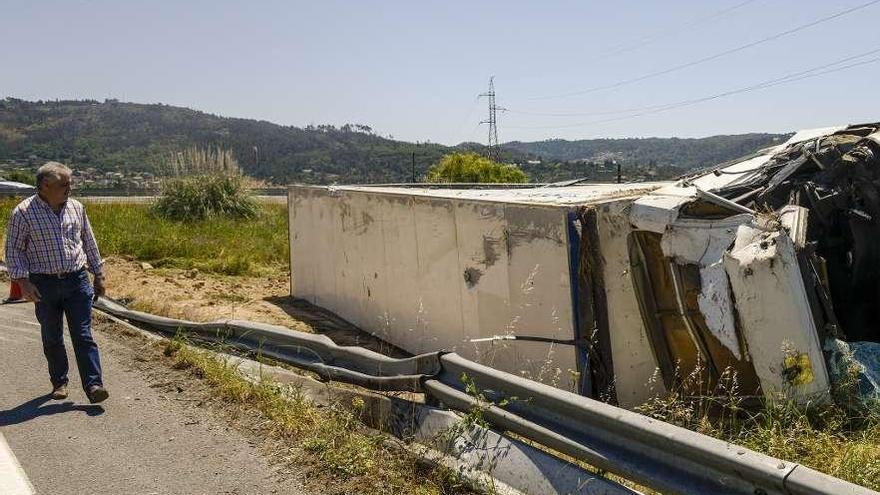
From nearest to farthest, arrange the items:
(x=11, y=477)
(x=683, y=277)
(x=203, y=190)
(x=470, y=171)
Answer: (x=11, y=477) < (x=683, y=277) < (x=203, y=190) < (x=470, y=171)

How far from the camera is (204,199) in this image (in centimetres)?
1998

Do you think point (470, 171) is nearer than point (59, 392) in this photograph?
No

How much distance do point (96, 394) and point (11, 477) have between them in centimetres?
120

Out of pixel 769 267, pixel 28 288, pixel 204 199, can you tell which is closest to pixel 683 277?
pixel 769 267

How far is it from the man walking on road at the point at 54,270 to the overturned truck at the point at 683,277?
3.03 m

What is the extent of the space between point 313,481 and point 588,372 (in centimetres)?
274

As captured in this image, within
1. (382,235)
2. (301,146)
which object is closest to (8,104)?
(301,146)

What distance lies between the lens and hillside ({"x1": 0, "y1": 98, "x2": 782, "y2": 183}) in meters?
71.8

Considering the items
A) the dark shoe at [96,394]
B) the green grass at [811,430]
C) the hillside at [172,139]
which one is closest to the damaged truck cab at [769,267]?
the green grass at [811,430]

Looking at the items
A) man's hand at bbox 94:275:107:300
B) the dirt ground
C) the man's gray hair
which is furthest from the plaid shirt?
the dirt ground

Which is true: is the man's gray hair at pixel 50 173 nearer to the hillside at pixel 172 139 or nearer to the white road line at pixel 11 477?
the white road line at pixel 11 477

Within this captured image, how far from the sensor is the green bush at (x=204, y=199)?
1970 centimetres

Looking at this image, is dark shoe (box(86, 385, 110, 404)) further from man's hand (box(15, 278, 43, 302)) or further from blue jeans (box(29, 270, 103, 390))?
man's hand (box(15, 278, 43, 302))

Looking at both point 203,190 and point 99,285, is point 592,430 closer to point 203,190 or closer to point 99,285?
point 99,285
